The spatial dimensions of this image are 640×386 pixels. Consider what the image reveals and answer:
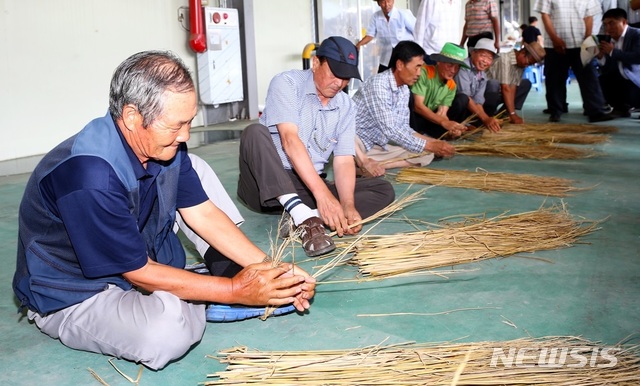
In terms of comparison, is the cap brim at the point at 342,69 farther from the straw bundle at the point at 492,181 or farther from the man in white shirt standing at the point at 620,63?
the man in white shirt standing at the point at 620,63

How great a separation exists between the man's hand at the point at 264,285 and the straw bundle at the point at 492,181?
2.32 m

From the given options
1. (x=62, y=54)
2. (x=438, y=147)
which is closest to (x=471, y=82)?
(x=438, y=147)

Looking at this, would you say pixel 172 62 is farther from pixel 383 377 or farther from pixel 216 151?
pixel 216 151

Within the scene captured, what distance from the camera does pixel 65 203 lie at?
163cm

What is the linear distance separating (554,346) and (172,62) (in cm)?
124

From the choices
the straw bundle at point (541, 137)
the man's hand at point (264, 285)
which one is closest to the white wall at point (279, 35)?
the straw bundle at point (541, 137)

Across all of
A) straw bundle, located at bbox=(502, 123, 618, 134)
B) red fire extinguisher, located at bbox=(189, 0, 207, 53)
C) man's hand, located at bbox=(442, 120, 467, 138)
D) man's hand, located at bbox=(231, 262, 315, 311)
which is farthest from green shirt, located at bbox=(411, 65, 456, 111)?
man's hand, located at bbox=(231, 262, 315, 311)

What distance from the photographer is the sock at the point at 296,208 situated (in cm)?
298

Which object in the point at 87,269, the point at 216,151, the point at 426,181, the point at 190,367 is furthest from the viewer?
the point at 216,151

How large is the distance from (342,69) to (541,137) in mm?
3180

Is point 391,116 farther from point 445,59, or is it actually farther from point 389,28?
point 389,28

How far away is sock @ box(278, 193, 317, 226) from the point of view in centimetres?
298

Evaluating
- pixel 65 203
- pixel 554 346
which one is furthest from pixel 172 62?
pixel 554 346

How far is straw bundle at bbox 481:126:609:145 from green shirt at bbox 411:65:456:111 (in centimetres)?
56
